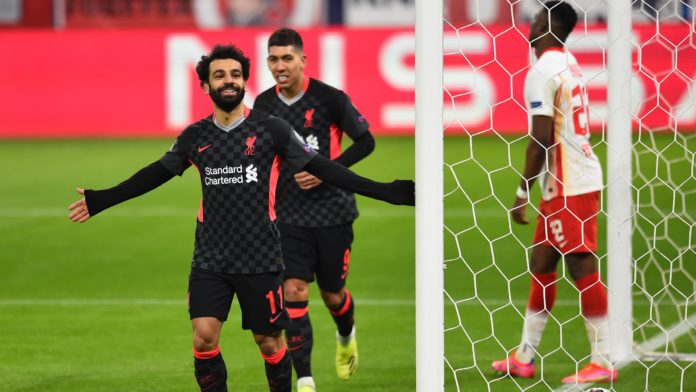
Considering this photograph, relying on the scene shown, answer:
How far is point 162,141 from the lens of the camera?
1716 centimetres

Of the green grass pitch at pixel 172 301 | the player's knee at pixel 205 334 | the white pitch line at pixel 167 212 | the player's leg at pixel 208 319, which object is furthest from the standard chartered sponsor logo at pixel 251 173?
the white pitch line at pixel 167 212

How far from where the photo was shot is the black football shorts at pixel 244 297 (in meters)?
5.17

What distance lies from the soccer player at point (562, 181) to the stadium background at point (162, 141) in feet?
0.70

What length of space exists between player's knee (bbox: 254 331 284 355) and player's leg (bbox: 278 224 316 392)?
0.58 m

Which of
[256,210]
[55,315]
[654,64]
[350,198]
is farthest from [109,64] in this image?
[256,210]

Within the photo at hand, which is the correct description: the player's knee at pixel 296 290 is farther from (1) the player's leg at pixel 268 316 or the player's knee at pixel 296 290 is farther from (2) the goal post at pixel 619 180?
(2) the goal post at pixel 619 180

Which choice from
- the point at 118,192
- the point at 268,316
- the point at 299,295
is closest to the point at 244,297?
the point at 268,316

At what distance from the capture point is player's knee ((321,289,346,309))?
650 centimetres

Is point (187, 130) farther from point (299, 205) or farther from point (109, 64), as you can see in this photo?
point (109, 64)

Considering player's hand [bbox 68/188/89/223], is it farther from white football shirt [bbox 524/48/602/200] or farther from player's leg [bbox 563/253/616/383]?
player's leg [bbox 563/253/616/383]

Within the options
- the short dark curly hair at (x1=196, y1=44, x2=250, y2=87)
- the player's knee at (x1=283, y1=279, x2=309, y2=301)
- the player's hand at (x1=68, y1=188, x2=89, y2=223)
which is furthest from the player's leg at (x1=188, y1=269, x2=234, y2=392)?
the player's knee at (x1=283, y1=279, x2=309, y2=301)

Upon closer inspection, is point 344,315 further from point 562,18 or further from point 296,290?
point 562,18

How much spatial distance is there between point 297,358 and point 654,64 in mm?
11578

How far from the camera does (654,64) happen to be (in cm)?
1638
